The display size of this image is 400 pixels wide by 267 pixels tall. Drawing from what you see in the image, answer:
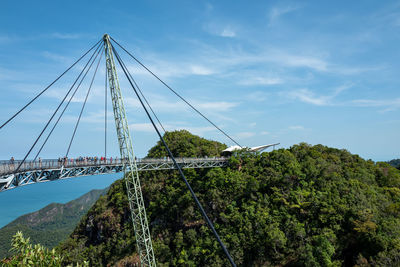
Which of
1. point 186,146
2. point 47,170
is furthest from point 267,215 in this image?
point 47,170

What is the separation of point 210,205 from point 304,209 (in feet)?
52.6

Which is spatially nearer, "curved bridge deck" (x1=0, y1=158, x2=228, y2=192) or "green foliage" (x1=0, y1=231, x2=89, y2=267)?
"green foliage" (x1=0, y1=231, x2=89, y2=267)

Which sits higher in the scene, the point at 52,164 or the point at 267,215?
the point at 52,164

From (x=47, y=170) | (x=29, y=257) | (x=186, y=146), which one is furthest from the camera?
(x=186, y=146)

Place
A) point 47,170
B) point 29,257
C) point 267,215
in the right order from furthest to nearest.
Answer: point 267,215 < point 47,170 < point 29,257

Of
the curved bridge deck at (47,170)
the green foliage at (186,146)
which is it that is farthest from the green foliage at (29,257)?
the green foliage at (186,146)

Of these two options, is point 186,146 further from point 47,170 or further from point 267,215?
point 47,170

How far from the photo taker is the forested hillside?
103 ft

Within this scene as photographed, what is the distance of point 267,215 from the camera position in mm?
37250

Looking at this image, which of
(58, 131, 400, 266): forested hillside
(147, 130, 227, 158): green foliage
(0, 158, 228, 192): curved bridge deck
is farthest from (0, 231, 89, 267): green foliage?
(147, 130, 227, 158): green foliage

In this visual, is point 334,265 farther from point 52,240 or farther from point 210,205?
point 52,240

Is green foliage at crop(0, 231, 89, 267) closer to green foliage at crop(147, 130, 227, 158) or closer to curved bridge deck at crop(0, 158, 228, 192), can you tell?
curved bridge deck at crop(0, 158, 228, 192)

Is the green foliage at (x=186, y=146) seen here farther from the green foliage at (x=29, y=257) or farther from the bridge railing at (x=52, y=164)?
the green foliage at (x=29, y=257)

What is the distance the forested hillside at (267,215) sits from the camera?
31406 mm
